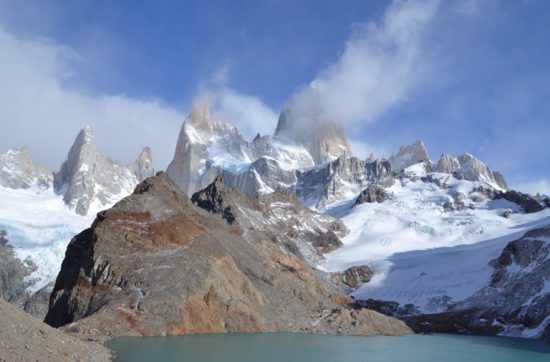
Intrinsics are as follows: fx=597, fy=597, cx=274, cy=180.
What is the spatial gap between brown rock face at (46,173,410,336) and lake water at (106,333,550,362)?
9.89ft

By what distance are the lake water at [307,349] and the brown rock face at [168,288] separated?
3014mm

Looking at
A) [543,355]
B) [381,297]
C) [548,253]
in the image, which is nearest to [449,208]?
[381,297]

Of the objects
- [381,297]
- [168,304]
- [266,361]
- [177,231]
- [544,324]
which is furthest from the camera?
[381,297]

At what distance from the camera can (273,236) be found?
12762cm

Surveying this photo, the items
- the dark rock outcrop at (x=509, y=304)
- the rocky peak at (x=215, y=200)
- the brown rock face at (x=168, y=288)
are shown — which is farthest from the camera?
the rocky peak at (x=215, y=200)

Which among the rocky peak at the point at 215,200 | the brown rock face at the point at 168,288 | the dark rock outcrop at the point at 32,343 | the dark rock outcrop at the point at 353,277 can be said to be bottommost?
the dark rock outcrop at the point at 32,343

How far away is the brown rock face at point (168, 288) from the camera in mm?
54969

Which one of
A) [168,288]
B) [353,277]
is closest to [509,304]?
[353,277]

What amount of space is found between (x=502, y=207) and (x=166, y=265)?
501 feet

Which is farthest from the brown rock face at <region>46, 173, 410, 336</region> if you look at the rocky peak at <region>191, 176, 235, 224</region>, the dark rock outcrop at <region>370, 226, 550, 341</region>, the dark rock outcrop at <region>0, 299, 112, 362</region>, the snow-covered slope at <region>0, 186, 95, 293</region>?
the snow-covered slope at <region>0, 186, 95, 293</region>

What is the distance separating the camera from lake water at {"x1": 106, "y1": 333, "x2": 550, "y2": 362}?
4259cm

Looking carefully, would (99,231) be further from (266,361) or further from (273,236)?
(273,236)

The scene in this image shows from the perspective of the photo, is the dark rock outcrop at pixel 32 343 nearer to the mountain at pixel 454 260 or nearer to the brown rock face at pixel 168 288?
the brown rock face at pixel 168 288

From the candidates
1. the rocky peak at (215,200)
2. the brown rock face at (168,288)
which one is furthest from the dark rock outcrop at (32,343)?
the rocky peak at (215,200)
